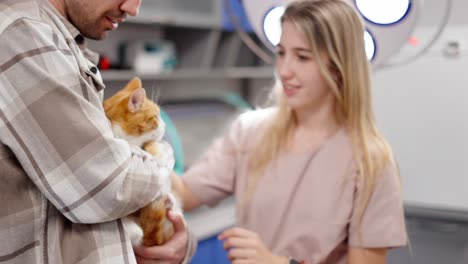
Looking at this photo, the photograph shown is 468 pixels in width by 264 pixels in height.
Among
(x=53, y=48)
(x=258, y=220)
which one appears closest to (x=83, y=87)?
(x=53, y=48)

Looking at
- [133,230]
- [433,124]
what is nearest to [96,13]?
[133,230]

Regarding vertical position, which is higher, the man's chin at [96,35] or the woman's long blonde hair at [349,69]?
the man's chin at [96,35]

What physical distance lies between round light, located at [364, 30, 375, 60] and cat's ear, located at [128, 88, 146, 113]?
621 mm

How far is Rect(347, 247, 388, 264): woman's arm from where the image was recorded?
1279 mm

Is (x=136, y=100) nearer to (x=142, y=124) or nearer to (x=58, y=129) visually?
(x=142, y=124)

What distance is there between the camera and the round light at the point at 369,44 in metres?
1.32

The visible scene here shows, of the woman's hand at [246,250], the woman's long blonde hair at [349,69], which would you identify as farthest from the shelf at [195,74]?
the woman's hand at [246,250]

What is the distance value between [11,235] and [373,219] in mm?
832

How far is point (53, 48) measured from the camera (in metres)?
0.80

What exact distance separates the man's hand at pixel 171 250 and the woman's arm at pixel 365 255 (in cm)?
43

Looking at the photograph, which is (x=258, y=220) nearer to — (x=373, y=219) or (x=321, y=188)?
(x=321, y=188)

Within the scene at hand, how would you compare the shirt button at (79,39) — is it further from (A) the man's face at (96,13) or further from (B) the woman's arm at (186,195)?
(B) the woman's arm at (186,195)

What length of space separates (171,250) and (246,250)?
21cm

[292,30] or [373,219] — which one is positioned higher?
[292,30]
